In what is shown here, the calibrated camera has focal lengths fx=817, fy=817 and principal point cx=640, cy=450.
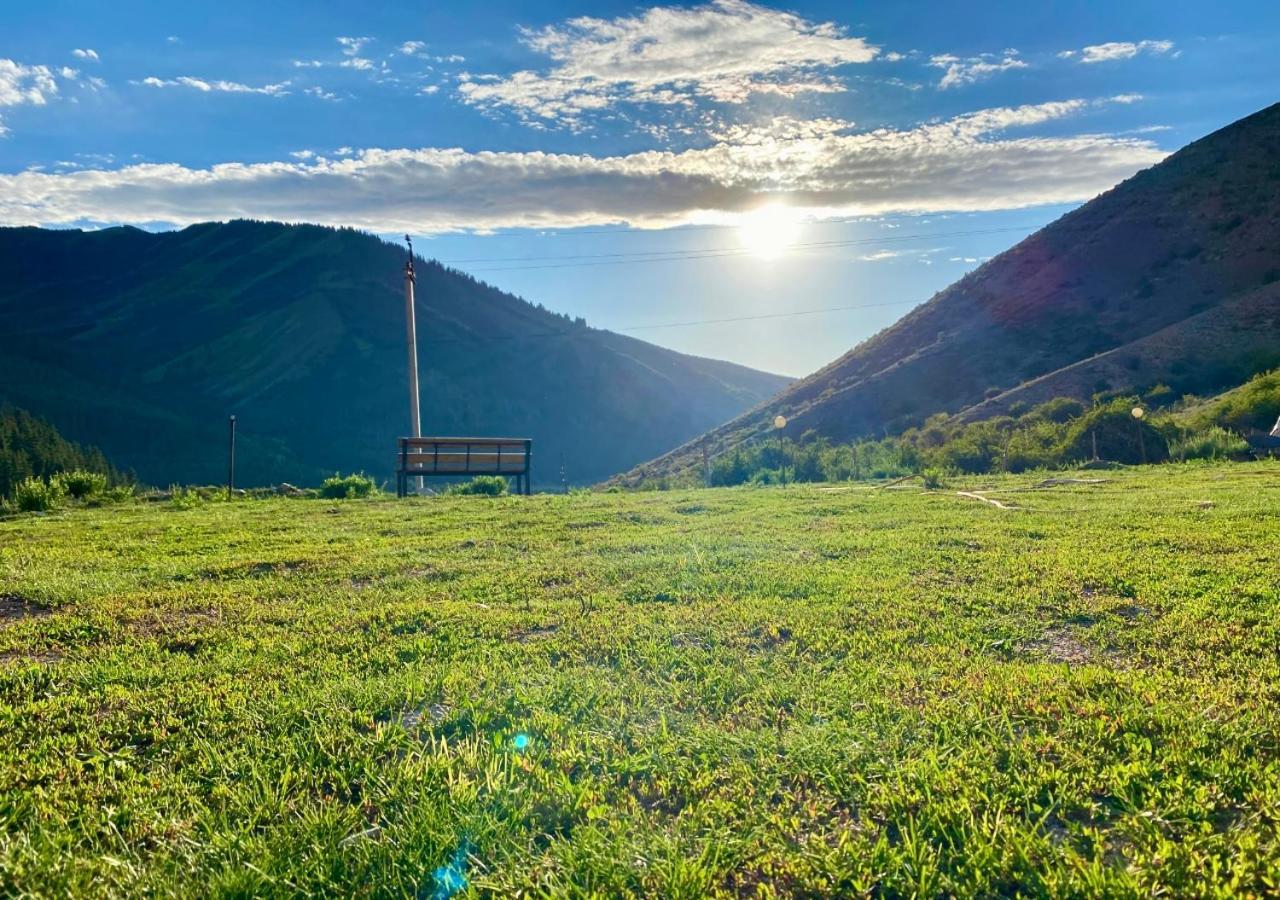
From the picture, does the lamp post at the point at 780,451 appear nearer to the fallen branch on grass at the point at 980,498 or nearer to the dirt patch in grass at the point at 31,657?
the fallen branch on grass at the point at 980,498

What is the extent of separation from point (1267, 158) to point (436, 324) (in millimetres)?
120140

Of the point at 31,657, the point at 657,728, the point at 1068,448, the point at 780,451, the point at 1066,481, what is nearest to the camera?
the point at 657,728

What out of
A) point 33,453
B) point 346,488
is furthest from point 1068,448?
point 33,453

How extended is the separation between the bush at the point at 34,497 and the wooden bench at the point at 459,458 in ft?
18.5

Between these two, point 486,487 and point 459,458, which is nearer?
point 486,487

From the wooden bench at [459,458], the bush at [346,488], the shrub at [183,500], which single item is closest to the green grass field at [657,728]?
the shrub at [183,500]

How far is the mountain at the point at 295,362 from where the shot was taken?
373ft

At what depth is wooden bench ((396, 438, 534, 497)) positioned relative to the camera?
16.5 meters

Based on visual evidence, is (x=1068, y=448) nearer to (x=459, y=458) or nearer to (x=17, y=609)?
(x=459, y=458)

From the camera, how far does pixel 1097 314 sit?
44062 mm

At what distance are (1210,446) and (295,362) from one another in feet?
446

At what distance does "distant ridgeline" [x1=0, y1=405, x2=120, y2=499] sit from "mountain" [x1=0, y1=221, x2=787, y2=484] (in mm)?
23347

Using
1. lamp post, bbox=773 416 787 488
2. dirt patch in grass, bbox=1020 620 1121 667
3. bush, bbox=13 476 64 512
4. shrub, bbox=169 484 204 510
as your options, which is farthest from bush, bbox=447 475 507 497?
dirt patch in grass, bbox=1020 620 1121 667

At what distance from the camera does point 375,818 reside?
2.30 metres
